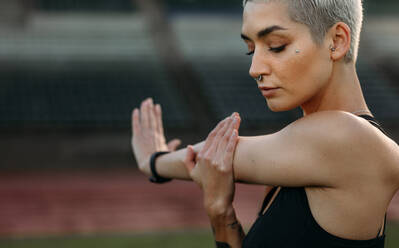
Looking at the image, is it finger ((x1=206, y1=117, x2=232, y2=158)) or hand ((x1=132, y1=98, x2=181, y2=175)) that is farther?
hand ((x1=132, y1=98, x2=181, y2=175))

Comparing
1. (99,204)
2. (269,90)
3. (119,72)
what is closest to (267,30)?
(269,90)

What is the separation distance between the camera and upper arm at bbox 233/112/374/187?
1060 mm

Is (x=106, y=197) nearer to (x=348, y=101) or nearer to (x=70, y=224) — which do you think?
Answer: (x=70, y=224)

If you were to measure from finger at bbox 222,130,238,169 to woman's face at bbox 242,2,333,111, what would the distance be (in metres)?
0.12

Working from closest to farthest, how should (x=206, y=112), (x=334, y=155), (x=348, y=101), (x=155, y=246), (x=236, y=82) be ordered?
(x=334, y=155), (x=348, y=101), (x=155, y=246), (x=206, y=112), (x=236, y=82)

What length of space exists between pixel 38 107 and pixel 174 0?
623 cm

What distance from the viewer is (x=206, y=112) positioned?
12250 mm

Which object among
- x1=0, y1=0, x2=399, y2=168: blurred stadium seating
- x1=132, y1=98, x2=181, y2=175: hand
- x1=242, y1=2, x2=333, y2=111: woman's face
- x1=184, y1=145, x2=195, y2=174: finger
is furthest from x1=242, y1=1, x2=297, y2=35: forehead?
x1=0, y1=0, x2=399, y2=168: blurred stadium seating

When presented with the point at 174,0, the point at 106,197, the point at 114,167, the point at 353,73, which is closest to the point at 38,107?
the point at 114,167

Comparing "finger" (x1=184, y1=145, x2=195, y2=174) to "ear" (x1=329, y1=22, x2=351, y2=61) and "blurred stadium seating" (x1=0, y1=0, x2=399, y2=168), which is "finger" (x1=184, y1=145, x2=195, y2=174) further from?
"blurred stadium seating" (x1=0, y1=0, x2=399, y2=168)

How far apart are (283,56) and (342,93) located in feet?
0.58

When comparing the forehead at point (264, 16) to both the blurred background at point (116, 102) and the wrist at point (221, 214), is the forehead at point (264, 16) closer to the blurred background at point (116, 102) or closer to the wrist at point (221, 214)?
the wrist at point (221, 214)

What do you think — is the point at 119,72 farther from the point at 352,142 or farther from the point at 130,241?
the point at 352,142

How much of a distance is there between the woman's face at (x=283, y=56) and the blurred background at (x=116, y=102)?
16.6 ft
